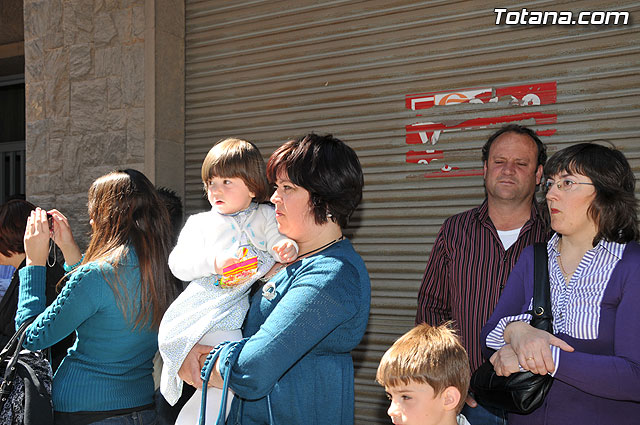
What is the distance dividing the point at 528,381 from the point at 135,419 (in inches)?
68.6

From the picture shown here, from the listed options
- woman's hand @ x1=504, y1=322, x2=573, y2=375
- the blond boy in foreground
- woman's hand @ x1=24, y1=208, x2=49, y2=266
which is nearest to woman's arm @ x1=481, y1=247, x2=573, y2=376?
woman's hand @ x1=504, y1=322, x2=573, y2=375

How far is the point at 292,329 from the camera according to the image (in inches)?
78.2

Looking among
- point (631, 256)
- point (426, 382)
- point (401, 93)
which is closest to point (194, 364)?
point (426, 382)

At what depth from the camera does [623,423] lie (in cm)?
226

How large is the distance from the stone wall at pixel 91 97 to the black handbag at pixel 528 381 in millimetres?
3861

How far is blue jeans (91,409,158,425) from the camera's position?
111 inches

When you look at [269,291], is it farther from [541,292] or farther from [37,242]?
[37,242]

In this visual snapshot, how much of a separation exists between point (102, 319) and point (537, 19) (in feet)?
11.2

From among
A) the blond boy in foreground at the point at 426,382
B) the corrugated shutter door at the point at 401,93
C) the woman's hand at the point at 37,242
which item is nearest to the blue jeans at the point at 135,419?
the woman's hand at the point at 37,242

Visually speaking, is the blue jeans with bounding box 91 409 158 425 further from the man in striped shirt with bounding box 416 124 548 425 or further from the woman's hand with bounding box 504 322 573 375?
the woman's hand with bounding box 504 322 573 375

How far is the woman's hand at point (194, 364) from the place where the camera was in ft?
7.84

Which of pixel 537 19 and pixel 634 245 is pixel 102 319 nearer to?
pixel 634 245

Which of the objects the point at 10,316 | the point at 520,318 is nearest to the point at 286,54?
the point at 10,316
